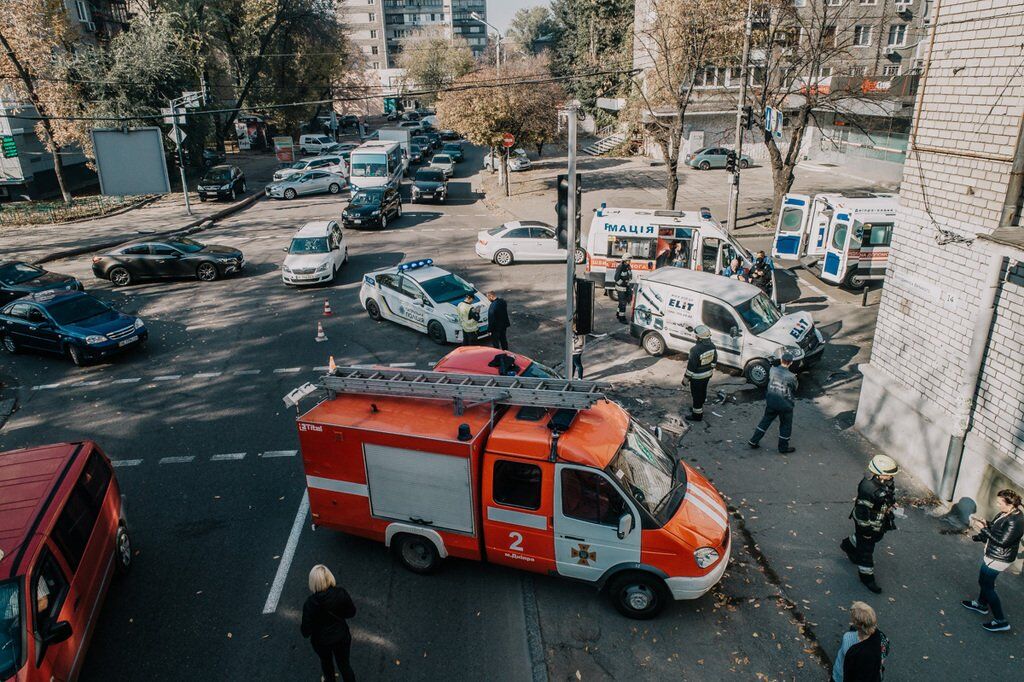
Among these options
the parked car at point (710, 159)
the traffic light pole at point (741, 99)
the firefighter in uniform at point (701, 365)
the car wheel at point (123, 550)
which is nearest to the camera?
the car wheel at point (123, 550)

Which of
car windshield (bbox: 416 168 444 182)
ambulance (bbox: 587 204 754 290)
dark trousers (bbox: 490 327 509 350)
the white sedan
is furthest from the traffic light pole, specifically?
car windshield (bbox: 416 168 444 182)

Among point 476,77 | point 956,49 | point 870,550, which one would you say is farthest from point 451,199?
point 870,550

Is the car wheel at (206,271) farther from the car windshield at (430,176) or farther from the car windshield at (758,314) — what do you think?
the car windshield at (758,314)

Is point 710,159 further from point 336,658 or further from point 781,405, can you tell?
point 336,658

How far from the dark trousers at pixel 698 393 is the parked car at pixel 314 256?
13.0 metres

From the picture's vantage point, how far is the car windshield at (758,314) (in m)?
13.6

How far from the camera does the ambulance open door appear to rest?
21703 millimetres

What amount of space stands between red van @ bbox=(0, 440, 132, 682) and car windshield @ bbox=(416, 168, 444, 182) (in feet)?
97.0

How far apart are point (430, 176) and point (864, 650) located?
33966 mm

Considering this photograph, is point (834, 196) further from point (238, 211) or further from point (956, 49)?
point (238, 211)

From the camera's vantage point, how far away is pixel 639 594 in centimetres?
732

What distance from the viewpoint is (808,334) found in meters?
13.9

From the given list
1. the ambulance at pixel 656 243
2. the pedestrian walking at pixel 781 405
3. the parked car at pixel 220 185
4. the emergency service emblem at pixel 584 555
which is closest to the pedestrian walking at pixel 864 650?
the emergency service emblem at pixel 584 555

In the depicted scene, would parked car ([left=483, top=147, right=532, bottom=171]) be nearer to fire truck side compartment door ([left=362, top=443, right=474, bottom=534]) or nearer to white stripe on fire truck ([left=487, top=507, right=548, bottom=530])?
fire truck side compartment door ([left=362, top=443, right=474, bottom=534])
